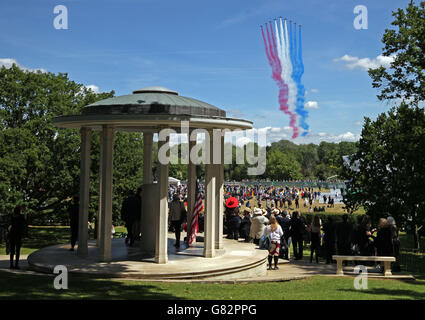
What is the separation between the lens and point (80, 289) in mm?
9273

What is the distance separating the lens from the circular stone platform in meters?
11.4

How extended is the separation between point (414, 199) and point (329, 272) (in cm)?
1209

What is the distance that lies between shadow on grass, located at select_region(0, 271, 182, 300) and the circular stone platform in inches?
30.7

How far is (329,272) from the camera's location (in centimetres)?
1390

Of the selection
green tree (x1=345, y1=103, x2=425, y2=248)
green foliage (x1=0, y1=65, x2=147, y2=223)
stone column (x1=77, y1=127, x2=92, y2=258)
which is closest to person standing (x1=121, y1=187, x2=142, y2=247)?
stone column (x1=77, y1=127, x2=92, y2=258)

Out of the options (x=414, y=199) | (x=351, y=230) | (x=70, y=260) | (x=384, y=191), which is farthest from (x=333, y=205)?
(x=70, y=260)

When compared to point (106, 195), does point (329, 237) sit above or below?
below

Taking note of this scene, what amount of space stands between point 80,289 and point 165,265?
325 centimetres

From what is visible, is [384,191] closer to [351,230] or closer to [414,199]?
[414,199]

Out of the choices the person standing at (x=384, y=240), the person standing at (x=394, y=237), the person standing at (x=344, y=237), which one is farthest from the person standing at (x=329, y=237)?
the person standing at (x=394, y=237)

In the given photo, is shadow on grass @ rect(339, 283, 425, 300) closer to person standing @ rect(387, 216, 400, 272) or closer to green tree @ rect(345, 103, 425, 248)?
person standing @ rect(387, 216, 400, 272)

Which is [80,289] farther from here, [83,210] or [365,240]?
[365,240]

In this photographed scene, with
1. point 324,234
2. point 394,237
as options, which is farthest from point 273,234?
point 394,237

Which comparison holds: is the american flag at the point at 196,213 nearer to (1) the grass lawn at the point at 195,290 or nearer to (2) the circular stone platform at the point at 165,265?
(2) the circular stone platform at the point at 165,265
